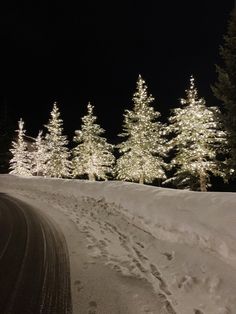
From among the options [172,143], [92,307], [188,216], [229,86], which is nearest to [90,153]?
[172,143]

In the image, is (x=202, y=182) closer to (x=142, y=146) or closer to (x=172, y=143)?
(x=172, y=143)

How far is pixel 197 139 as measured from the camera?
78.3 ft

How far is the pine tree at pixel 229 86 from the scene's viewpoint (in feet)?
63.1

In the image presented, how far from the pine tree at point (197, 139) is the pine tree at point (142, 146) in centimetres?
461

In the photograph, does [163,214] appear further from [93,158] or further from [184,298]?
[93,158]

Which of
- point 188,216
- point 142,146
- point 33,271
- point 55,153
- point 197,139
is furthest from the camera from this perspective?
point 55,153

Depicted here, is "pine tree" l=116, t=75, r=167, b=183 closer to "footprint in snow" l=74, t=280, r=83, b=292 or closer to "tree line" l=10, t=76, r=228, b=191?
"tree line" l=10, t=76, r=228, b=191

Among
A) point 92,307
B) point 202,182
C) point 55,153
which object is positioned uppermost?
point 55,153

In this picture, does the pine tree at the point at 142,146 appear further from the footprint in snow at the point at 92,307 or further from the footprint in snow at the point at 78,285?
the footprint in snow at the point at 92,307

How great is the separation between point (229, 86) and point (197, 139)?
5.30 meters

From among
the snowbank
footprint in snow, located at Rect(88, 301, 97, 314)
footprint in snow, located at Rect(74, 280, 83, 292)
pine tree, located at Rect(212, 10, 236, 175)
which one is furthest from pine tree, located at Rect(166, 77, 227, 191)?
footprint in snow, located at Rect(88, 301, 97, 314)

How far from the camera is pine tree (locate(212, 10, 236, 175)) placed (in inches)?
757

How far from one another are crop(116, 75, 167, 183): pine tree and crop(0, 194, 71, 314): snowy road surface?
19.7 meters

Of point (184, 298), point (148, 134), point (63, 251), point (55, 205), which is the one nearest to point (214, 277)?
point (184, 298)
